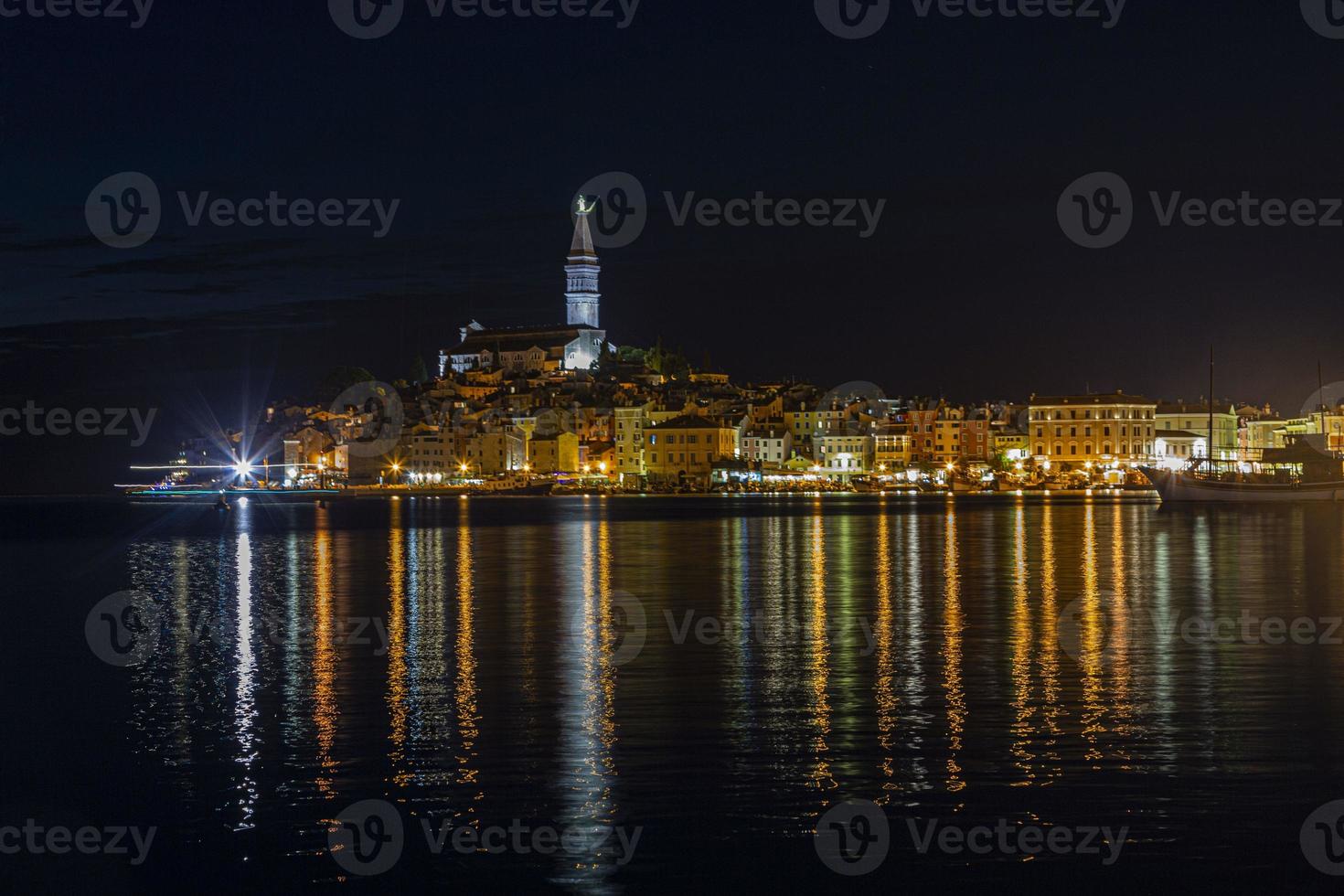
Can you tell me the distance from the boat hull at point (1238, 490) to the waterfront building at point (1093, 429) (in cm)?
3506

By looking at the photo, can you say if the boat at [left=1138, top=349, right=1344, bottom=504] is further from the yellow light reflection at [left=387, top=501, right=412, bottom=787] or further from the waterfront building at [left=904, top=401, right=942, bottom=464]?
the yellow light reflection at [left=387, top=501, right=412, bottom=787]

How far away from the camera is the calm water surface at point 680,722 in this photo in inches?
473

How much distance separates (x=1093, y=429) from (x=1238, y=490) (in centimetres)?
4082

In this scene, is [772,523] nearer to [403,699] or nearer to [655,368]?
[403,699]

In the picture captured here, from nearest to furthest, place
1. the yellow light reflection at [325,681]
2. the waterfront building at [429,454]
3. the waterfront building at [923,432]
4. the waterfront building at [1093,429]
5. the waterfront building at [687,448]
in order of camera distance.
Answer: the yellow light reflection at [325,681] < the waterfront building at [1093,429] < the waterfront building at [687,448] < the waterfront building at [923,432] < the waterfront building at [429,454]

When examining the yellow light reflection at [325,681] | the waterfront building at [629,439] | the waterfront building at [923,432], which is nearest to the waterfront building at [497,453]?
the waterfront building at [629,439]

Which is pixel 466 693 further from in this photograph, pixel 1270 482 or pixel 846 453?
pixel 846 453

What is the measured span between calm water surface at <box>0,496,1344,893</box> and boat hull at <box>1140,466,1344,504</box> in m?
57.4

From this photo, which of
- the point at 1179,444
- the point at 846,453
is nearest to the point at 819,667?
the point at 1179,444

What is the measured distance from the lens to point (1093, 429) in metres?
132

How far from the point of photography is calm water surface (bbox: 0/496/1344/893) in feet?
39.4

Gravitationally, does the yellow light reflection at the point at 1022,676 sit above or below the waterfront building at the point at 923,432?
below

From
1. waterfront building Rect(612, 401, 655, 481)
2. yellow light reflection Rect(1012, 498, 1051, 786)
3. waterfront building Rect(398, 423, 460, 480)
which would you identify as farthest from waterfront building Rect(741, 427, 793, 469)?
yellow light reflection Rect(1012, 498, 1051, 786)

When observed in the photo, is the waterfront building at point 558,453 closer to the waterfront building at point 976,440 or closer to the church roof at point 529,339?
the church roof at point 529,339
